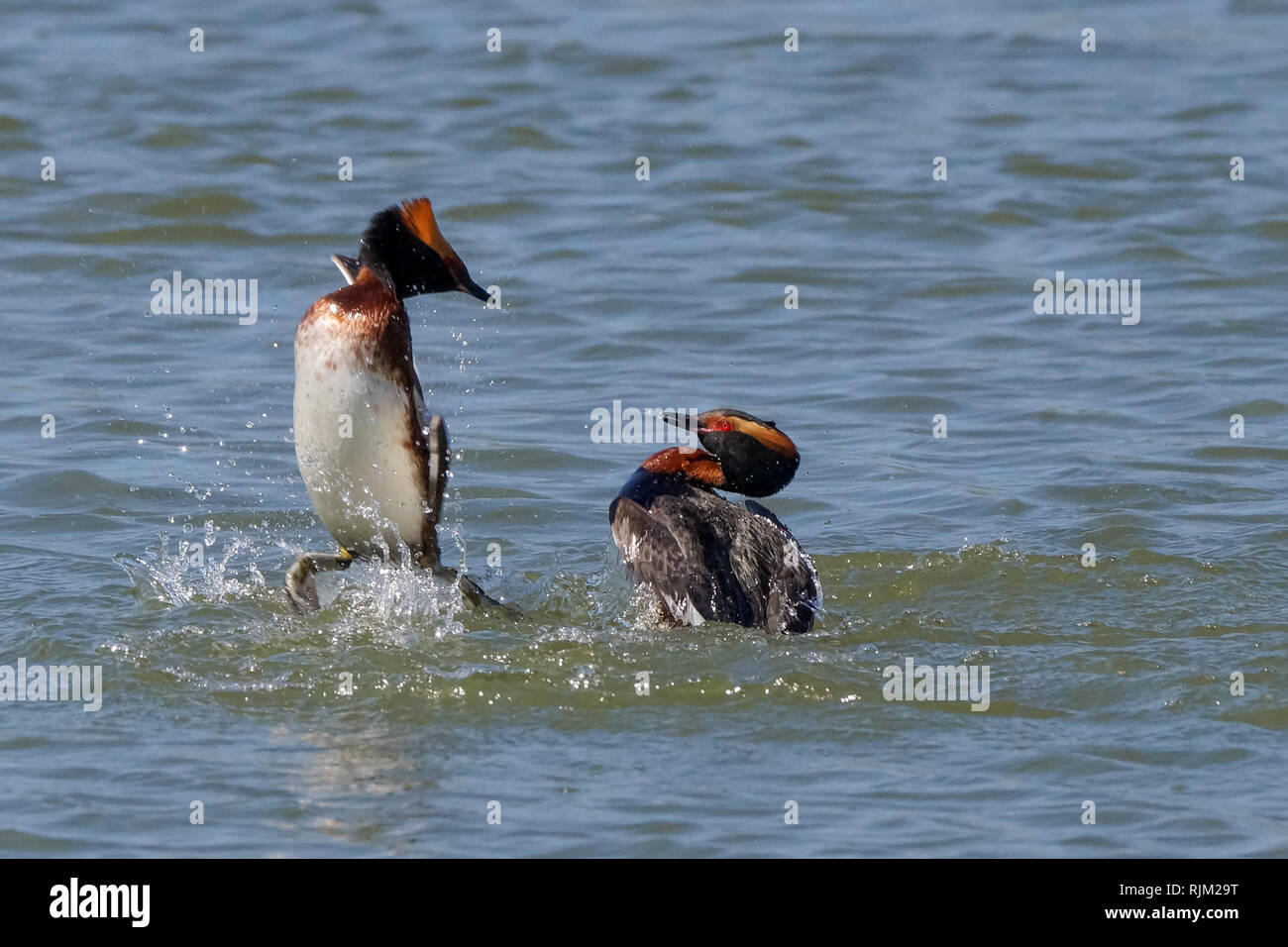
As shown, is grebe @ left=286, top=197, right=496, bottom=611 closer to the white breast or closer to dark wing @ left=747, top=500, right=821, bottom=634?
the white breast

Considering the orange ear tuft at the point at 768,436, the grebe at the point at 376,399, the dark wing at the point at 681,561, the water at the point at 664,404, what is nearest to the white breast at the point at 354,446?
the grebe at the point at 376,399

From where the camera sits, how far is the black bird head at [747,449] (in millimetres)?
9281

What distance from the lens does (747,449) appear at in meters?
9.28

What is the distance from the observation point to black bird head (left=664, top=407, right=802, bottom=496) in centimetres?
928

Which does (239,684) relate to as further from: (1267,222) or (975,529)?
(1267,222)

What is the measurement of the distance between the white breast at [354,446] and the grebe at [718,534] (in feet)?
3.67

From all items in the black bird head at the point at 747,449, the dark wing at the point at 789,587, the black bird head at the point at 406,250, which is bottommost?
the dark wing at the point at 789,587

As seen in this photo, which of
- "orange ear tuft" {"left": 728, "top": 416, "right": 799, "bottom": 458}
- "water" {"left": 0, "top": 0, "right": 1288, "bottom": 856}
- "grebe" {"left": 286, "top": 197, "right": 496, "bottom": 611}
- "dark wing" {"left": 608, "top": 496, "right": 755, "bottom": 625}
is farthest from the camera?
"orange ear tuft" {"left": 728, "top": 416, "right": 799, "bottom": 458}

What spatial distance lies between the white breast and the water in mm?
351

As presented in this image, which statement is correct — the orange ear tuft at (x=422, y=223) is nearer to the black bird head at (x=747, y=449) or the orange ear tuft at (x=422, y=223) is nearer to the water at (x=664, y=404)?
the water at (x=664, y=404)

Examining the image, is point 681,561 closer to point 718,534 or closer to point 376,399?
point 718,534

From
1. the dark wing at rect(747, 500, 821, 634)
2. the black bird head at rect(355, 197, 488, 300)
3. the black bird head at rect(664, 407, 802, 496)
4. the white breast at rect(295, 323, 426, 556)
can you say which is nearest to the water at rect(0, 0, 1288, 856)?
the dark wing at rect(747, 500, 821, 634)

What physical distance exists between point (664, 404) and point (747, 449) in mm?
3837

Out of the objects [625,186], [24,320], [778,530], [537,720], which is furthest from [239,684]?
[625,186]
